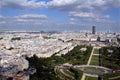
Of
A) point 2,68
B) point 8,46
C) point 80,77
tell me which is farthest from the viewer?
point 8,46

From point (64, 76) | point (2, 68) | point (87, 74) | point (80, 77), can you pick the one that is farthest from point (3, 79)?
point (87, 74)

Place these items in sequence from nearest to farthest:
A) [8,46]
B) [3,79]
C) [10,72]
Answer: [3,79] → [10,72] → [8,46]

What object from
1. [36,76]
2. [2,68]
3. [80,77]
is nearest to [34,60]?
[2,68]

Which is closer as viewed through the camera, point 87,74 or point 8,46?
point 87,74

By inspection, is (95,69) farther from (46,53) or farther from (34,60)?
(46,53)

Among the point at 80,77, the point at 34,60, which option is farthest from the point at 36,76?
the point at 34,60

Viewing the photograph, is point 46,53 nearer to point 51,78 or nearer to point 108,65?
point 108,65

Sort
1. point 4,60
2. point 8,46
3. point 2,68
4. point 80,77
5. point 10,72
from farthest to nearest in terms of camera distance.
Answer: point 8,46 < point 4,60 < point 2,68 < point 10,72 < point 80,77

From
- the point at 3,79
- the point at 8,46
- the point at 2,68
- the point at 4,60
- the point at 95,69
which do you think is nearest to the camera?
the point at 3,79

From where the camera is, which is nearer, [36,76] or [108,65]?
[36,76]
